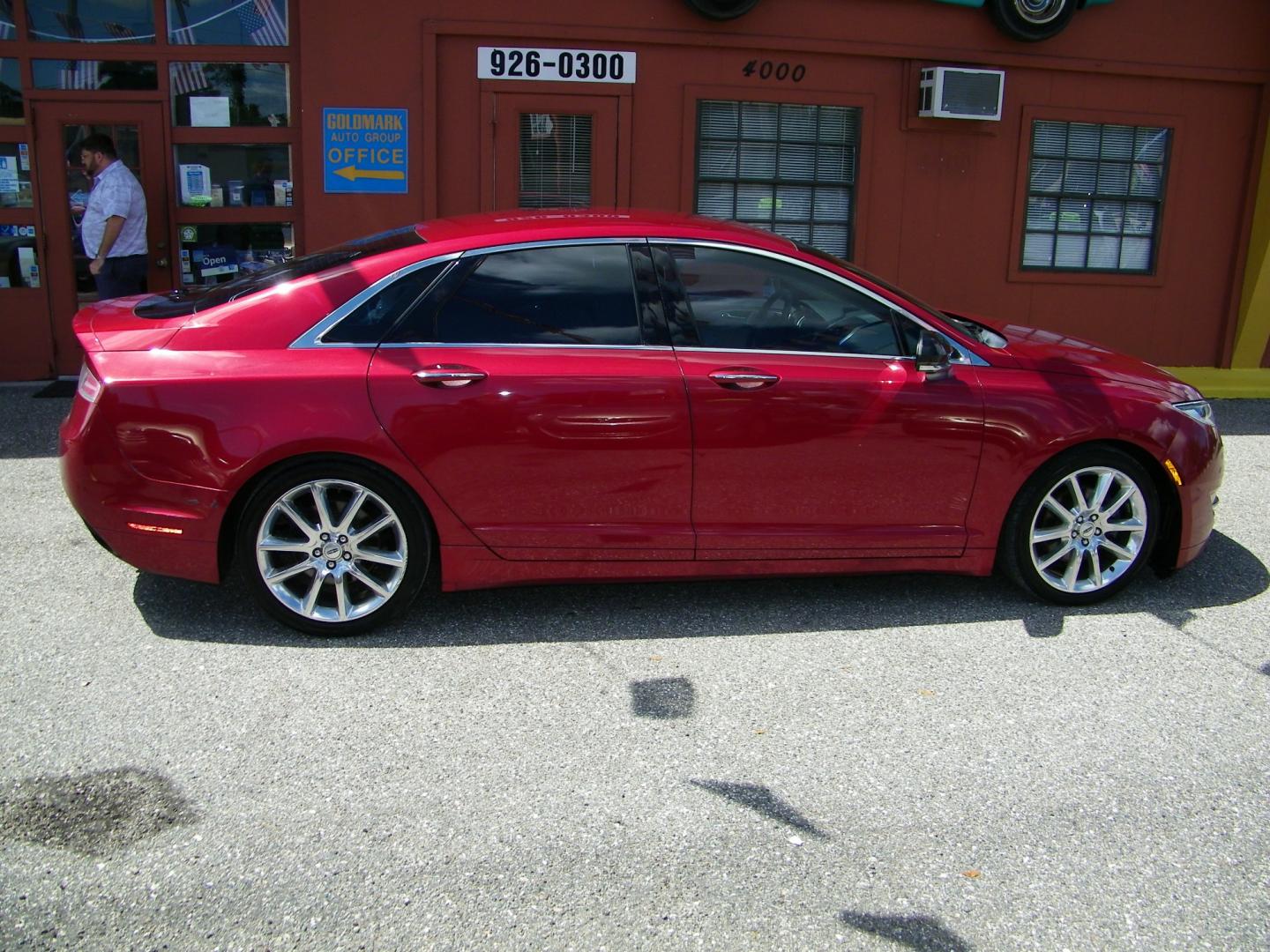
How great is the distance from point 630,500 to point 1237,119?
8.14 meters

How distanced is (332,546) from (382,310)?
91 centimetres

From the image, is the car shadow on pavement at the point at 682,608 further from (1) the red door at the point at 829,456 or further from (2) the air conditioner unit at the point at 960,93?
(2) the air conditioner unit at the point at 960,93

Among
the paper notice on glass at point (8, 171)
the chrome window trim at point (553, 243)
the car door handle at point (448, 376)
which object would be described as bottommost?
the car door handle at point (448, 376)

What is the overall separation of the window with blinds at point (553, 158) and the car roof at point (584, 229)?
407cm

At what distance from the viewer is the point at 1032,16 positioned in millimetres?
9266

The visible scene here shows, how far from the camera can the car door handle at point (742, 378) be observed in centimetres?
457

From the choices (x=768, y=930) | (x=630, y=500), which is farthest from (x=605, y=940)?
(x=630, y=500)

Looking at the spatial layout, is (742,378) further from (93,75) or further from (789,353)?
(93,75)

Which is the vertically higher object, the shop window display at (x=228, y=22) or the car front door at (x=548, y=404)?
the shop window display at (x=228, y=22)

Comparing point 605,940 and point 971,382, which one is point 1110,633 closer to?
point 971,382

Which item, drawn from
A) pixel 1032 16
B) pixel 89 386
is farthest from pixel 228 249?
pixel 1032 16

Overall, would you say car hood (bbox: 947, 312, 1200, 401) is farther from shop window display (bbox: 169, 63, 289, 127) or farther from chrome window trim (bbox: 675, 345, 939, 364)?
shop window display (bbox: 169, 63, 289, 127)

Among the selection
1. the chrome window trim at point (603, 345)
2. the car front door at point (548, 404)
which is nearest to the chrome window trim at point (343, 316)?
the chrome window trim at point (603, 345)

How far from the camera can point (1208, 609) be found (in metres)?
5.12
